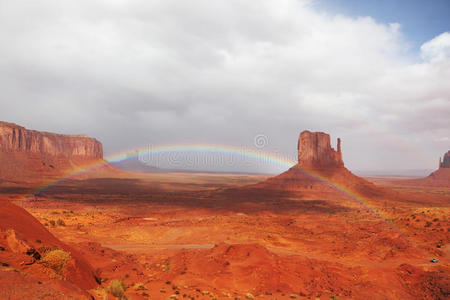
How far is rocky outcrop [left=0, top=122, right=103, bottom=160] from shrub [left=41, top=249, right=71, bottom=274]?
13393 cm

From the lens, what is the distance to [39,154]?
125 metres

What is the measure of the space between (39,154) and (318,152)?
133 m

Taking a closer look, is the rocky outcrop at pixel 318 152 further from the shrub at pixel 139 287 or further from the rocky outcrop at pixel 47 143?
the rocky outcrop at pixel 47 143

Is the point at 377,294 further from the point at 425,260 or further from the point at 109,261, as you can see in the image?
the point at 109,261

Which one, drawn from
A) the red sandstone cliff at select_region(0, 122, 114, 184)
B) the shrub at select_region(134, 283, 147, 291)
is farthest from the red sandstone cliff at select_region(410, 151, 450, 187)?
the red sandstone cliff at select_region(0, 122, 114, 184)

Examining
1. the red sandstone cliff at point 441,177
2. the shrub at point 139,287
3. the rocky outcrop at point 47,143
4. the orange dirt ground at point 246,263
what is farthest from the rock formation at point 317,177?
the rocky outcrop at point 47,143

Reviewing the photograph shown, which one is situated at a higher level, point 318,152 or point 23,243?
point 318,152

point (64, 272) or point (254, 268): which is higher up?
point (64, 272)

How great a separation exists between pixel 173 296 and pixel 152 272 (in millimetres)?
5346

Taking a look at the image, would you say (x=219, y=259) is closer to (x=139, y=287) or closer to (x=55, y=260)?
(x=139, y=287)

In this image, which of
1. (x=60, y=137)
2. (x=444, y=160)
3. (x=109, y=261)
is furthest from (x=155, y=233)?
(x=444, y=160)

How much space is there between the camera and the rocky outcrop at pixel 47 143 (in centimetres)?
11121

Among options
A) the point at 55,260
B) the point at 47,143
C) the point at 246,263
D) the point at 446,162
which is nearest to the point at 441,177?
the point at 446,162

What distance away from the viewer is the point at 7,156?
106 meters
